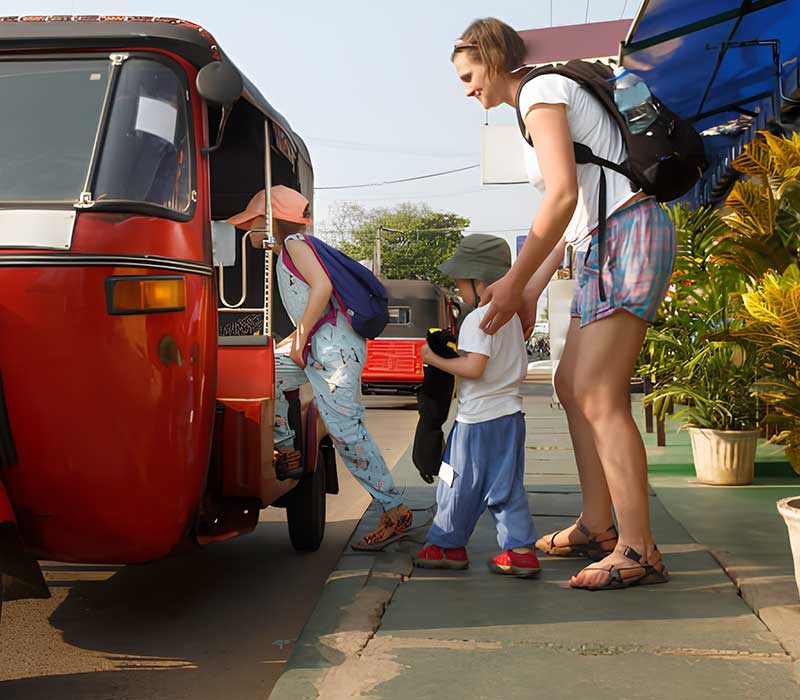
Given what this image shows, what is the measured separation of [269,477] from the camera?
4.50 metres

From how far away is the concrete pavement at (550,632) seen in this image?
3.17m

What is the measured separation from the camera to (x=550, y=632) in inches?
145

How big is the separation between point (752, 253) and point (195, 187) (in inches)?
120

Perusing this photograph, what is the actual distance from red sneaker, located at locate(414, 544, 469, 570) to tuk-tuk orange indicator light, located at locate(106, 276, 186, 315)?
5.77 ft

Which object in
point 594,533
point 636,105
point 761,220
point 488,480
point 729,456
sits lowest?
point 729,456

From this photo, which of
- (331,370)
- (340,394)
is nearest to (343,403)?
(340,394)

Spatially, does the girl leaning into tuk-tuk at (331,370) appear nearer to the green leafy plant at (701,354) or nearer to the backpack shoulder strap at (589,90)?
the backpack shoulder strap at (589,90)

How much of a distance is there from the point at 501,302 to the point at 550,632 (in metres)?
1.32

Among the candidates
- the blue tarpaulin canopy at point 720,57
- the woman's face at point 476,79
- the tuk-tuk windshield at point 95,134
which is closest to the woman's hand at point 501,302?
the woman's face at point 476,79

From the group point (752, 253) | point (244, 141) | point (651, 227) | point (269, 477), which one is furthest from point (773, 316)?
point (244, 141)

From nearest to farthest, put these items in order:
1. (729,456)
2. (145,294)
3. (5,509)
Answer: (5,509) → (145,294) → (729,456)

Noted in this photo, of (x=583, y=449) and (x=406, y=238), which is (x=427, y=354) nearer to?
(x=583, y=449)

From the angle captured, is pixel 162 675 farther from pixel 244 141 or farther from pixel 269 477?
pixel 244 141

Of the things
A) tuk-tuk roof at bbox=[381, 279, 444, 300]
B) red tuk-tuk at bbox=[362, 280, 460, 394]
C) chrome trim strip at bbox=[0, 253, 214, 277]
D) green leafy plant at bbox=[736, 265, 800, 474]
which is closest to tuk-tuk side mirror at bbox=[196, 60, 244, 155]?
Answer: chrome trim strip at bbox=[0, 253, 214, 277]
